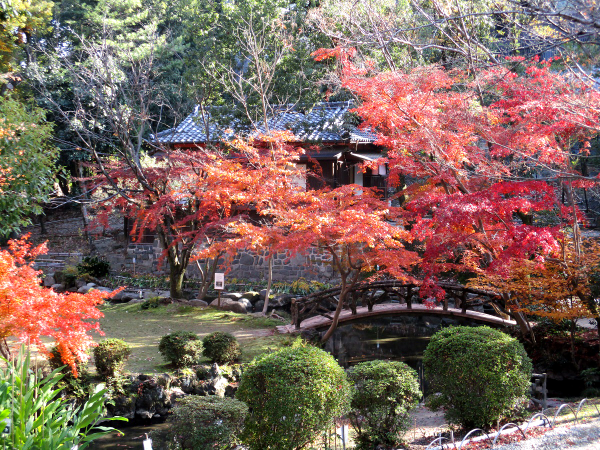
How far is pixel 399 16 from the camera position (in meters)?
13.4

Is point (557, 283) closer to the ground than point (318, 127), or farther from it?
closer to the ground

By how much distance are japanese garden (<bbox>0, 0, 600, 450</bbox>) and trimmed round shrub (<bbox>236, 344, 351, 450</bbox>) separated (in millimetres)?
24

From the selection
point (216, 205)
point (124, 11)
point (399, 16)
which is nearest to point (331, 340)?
point (216, 205)

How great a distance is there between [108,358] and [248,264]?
10.1 meters

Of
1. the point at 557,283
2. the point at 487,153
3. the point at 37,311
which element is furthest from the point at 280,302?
the point at 37,311

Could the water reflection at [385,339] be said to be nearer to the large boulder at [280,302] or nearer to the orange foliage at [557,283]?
the large boulder at [280,302]

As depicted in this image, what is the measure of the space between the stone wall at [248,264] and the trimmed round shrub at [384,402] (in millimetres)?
9995

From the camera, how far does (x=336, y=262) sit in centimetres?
994

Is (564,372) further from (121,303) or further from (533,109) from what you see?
(121,303)

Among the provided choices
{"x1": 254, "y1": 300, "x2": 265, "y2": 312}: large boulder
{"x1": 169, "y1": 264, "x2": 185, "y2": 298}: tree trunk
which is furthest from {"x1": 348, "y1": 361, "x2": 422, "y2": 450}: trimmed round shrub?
{"x1": 169, "y1": 264, "x2": 185, "y2": 298}: tree trunk

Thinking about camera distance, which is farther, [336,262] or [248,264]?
[248,264]

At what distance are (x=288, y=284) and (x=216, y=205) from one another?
5024 millimetres

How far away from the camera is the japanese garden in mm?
5363

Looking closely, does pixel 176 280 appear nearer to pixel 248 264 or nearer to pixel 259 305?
pixel 259 305
